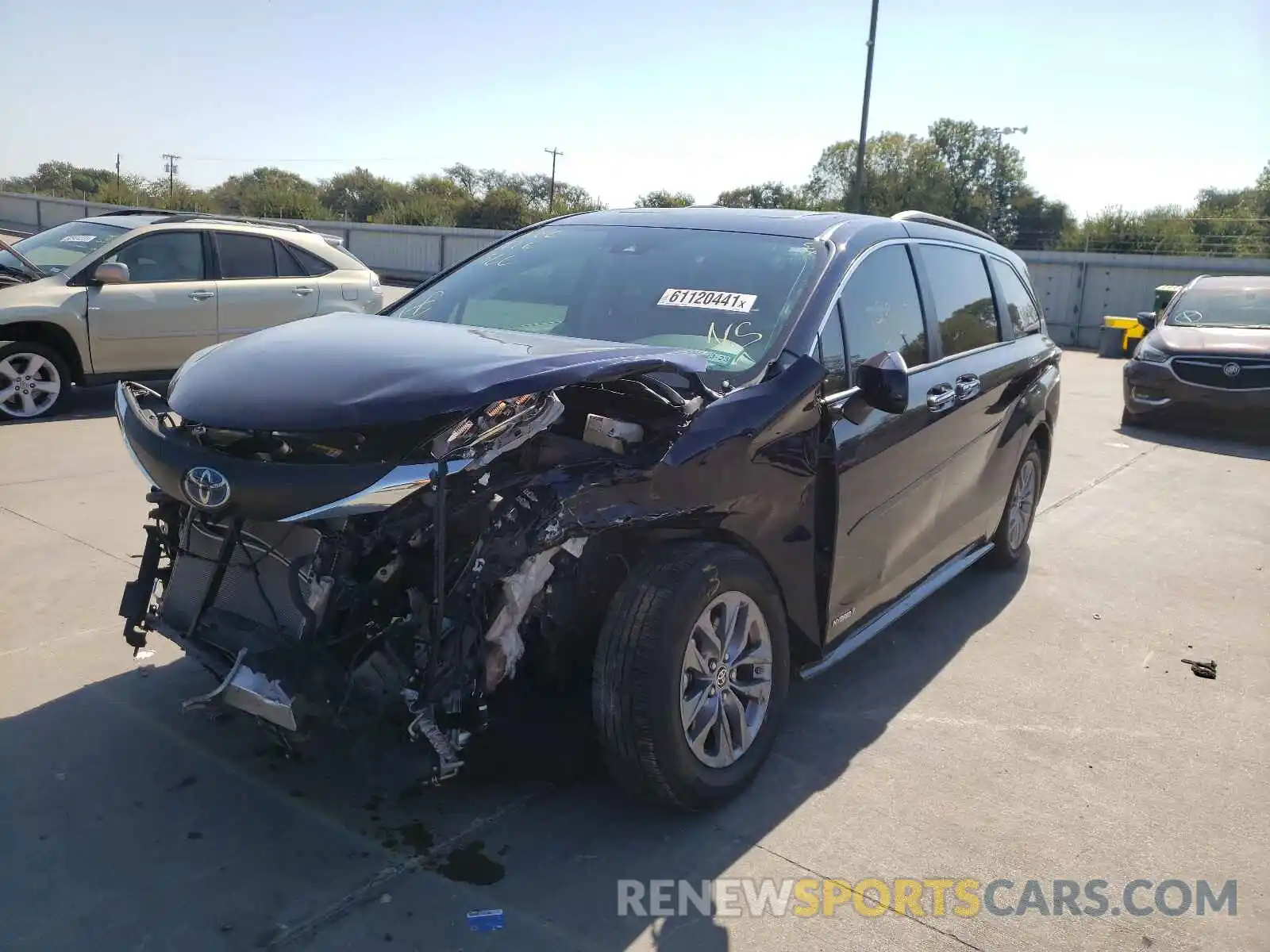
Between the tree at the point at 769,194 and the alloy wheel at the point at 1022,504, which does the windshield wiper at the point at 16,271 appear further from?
the tree at the point at 769,194

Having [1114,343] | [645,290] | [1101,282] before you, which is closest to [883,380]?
[645,290]

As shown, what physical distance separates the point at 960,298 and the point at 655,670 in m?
2.83

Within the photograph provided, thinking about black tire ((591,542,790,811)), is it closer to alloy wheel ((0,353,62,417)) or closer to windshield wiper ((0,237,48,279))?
alloy wheel ((0,353,62,417))

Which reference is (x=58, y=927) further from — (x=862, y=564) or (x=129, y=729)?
(x=862, y=564)

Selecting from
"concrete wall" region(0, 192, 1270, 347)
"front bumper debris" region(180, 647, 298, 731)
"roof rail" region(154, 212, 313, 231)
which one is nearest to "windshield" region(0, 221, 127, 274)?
"roof rail" region(154, 212, 313, 231)

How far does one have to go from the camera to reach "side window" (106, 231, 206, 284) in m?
9.01

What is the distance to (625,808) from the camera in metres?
3.24

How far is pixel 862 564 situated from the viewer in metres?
3.84

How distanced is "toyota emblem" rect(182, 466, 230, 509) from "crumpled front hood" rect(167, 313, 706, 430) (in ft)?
0.43

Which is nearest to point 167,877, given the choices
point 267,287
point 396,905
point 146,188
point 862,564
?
point 396,905

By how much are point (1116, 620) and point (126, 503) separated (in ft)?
18.3

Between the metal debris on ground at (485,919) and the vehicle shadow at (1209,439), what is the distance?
31.4ft

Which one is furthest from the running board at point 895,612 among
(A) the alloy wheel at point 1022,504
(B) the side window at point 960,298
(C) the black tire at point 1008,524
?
(B) the side window at point 960,298

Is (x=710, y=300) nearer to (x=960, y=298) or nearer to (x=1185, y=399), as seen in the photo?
(x=960, y=298)
